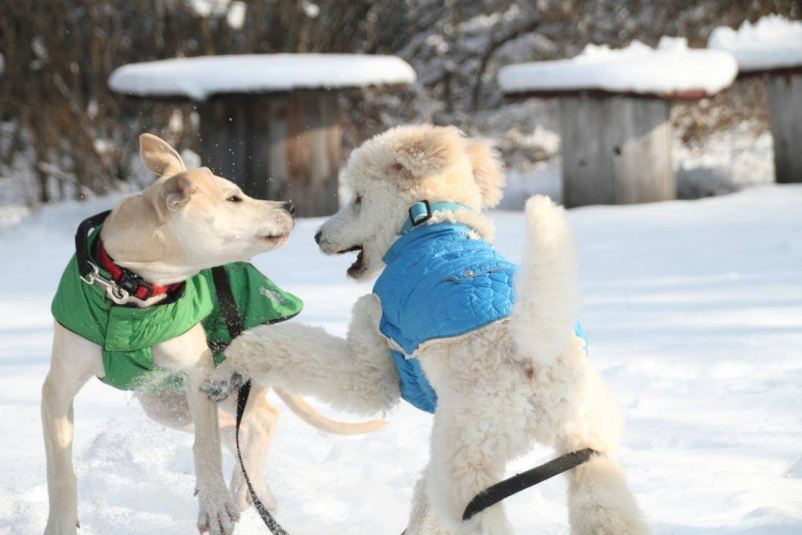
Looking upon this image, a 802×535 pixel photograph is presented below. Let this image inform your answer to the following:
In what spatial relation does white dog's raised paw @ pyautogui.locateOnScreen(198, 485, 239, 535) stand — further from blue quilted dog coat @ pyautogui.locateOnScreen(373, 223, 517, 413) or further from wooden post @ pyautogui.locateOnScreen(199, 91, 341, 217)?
wooden post @ pyautogui.locateOnScreen(199, 91, 341, 217)

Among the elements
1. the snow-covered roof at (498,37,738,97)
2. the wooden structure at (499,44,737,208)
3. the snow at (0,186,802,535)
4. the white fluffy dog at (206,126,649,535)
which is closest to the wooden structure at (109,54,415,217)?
the snow-covered roof at (498,37,738,97)

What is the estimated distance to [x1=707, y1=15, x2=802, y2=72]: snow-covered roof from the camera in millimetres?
8055

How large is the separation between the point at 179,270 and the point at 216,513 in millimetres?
777

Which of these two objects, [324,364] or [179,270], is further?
[179,270]

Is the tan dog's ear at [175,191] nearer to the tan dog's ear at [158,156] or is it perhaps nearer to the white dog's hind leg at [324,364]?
the tan dog's ear at [158,156]

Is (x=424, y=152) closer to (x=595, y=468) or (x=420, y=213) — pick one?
(x=420, y=213)

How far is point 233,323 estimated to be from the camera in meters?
3.25

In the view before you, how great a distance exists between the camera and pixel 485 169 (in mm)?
2955

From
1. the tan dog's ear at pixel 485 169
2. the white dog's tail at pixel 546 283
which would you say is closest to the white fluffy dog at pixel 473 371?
the white dog's tail at pixel 546 283

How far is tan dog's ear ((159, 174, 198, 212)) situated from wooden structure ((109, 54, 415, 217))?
4.64 m

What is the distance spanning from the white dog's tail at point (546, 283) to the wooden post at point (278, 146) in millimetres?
5826

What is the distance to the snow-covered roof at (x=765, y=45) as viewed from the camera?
26.4 feet

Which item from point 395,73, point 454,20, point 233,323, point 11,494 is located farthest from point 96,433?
point 454,20

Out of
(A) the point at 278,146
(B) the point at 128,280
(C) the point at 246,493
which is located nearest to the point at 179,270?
(B) the point at 128,280
